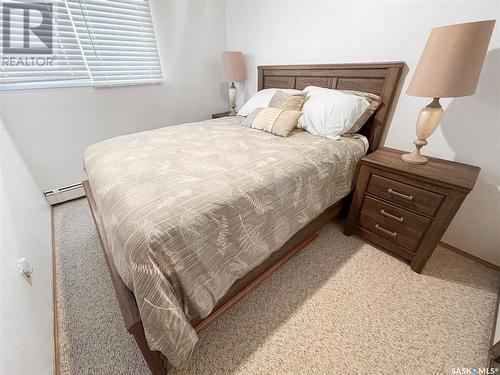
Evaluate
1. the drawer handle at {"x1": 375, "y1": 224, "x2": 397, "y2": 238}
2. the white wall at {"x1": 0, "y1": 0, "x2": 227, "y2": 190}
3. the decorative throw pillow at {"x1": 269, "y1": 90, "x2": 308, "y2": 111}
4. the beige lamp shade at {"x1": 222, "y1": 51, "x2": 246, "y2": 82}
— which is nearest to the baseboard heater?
the white wall at {"x1": 0, "y1": 0, "x2": 227, "y2": 190}

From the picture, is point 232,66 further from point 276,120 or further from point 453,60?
point 453,60

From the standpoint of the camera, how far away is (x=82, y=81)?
6.77 ft

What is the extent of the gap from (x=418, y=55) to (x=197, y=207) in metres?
1.81

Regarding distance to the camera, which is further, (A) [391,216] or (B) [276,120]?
(B) [276,120]

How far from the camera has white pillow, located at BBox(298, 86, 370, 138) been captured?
1570 millimetres

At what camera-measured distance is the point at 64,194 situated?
2182 millimetres

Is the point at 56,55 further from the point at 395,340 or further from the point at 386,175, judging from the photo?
the point at 395,340

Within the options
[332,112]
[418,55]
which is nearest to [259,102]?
[332,112]

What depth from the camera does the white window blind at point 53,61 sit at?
1719 millimetres

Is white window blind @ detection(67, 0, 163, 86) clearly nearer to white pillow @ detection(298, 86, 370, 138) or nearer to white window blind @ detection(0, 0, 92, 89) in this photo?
white window blind @ detection(0, 0, 92, 89)

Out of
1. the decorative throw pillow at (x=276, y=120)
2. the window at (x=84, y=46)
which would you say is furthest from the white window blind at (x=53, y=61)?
the decorative throw pillow at (x=276, y=120)

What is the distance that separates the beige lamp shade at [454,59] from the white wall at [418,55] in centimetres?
31

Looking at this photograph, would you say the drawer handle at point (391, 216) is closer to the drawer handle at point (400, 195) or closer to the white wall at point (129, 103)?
the drawer handle at point (400, 195)

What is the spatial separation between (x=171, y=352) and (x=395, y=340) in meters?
1.08
